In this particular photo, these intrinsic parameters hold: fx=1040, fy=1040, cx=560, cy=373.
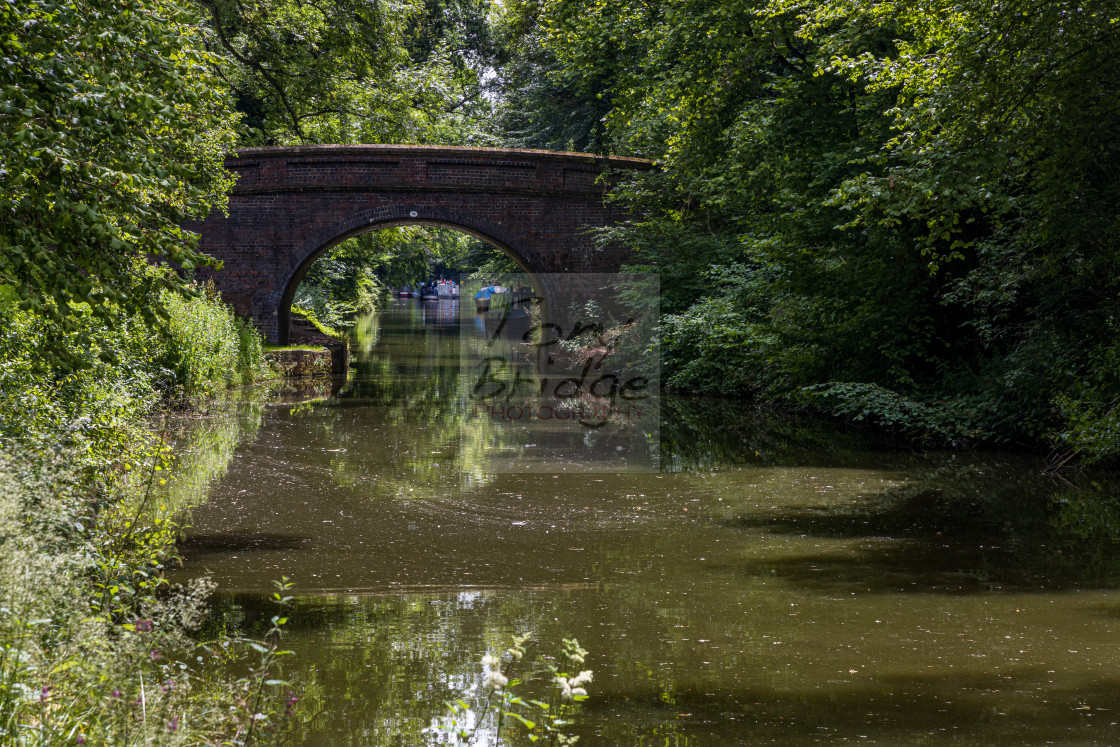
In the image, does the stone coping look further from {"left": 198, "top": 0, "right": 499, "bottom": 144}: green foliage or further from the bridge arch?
the bridge arch

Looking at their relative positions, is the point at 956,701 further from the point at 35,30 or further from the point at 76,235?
the point at 35,30

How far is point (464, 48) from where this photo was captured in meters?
34.7

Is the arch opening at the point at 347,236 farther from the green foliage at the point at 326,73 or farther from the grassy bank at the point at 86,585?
the grassy bank at the point at 86,585

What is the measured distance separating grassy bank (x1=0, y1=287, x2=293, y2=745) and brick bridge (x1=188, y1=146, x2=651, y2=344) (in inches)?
490

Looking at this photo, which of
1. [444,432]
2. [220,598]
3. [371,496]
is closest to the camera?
[220,598]

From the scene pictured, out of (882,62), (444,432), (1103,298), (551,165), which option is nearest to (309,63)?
(551,165)

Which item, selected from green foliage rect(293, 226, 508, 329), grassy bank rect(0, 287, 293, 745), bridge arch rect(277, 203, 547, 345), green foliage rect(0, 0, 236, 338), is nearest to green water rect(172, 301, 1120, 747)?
grassy bank rect(0, 287, 293, 745)

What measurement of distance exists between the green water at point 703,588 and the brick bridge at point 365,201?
1007cm

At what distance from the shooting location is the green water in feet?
14.8

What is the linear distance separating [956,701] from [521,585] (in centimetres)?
276

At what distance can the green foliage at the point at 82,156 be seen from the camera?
5.12m

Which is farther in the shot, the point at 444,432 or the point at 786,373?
the point at 786,373

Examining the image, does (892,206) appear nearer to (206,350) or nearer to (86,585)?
(86,585)

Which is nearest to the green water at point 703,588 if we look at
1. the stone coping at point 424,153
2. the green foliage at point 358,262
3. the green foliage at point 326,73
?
the stone coping at point 424,153
